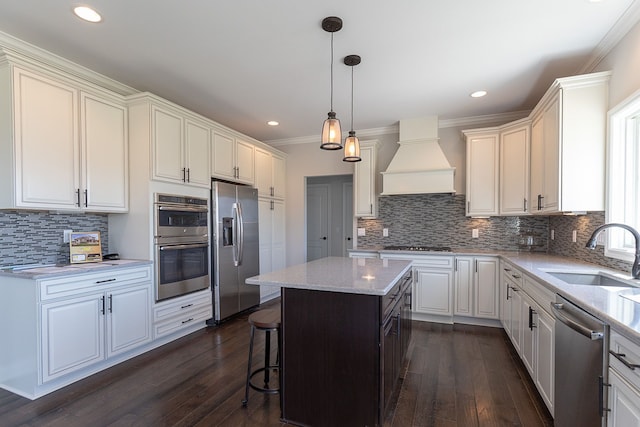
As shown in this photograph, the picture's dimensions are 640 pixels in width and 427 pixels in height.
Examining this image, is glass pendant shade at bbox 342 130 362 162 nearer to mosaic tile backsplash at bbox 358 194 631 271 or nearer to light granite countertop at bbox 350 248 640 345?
light granite countertop at bbox 350 248 640 345

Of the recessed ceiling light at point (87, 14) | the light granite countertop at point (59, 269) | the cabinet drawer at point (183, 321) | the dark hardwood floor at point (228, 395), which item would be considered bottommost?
the dark hardwood floor at point (228, 395)

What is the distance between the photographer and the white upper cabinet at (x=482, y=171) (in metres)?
3.80

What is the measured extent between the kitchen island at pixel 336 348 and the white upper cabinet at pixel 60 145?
187cm

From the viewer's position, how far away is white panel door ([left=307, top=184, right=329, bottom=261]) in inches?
262

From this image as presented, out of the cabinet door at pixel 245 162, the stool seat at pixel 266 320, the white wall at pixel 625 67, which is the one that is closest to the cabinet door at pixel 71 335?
the stool seat at pixel 266 320

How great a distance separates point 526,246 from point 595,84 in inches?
83.8

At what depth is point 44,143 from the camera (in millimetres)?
2426

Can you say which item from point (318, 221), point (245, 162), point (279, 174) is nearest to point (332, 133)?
point (245, 162)

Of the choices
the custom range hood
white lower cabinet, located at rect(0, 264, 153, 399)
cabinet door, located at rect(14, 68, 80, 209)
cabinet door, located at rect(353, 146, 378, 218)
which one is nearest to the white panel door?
cabinet door, located at rect(353, 146, 378, 218)

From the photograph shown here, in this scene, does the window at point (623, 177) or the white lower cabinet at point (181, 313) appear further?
the white lower cabinet at point (181, 313)

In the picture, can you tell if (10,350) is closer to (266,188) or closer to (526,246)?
(266,188)

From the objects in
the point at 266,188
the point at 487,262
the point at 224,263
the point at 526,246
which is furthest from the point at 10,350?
the point at 526,246

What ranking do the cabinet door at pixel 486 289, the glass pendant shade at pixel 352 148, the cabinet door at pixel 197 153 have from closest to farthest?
the glass pendant shade at pixel 352 148, the cabinet door at pixel 197 153, the cabinet door at pixel 486 289

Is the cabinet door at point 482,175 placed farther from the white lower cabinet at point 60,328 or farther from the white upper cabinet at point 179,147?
the white lower cabinet at point 60,328
